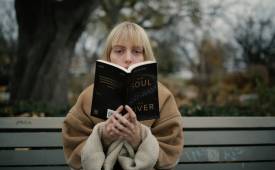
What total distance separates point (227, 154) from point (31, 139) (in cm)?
172

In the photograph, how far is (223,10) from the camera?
15555 mm

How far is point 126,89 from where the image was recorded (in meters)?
2.13

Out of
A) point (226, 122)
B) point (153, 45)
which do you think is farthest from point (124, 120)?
point (153, 45)

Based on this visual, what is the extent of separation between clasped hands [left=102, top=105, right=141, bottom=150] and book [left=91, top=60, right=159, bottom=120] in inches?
1.8

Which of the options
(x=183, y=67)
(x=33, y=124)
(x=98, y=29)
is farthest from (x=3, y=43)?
(x=33, y=124)

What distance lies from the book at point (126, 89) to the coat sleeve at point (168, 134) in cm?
33

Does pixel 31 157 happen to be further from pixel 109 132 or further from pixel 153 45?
pixel 153 45

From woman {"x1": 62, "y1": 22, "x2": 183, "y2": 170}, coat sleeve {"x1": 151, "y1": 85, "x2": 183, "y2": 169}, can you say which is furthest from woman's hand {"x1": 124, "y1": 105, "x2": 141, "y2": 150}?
coat sleeve {"x1": 151, "y1": 85, "x2": 183, "y2": 169}

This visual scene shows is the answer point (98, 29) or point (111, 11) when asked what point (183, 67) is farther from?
point (111, 11)

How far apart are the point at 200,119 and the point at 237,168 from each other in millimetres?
560

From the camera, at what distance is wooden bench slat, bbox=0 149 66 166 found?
10.6 ft

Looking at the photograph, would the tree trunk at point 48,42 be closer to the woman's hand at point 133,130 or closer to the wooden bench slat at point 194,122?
the wooden bench slat at point 194,122

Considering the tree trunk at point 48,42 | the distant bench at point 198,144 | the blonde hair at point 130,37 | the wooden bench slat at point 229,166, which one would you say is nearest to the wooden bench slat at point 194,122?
the distant bench at point 198,144

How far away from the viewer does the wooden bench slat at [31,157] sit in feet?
10.6
